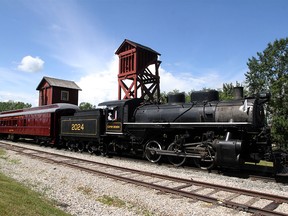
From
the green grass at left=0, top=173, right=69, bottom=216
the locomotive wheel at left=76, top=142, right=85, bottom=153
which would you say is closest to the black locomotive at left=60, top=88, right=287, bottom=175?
the locomotive wheel at left=76, top=142, right=85, bottom=153

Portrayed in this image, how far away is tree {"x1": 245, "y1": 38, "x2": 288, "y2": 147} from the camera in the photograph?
26531mm

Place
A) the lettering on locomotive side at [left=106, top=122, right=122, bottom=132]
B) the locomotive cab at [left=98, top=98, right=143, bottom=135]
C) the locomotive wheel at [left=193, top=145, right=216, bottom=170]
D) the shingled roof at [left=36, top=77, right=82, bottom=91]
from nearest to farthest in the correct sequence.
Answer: the locomotive wheel at [left=193, top=145, right=216, bottom=170] < the locomotive cab at [left=98, top=98, right=143, bottom=135] < the lettering on locomotive side at [left=106, top=122, right=122, bottom=132] < the shingled roof at [left=36, top=77, right=82, bottom=91]

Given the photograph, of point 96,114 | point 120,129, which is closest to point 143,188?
point 120,129

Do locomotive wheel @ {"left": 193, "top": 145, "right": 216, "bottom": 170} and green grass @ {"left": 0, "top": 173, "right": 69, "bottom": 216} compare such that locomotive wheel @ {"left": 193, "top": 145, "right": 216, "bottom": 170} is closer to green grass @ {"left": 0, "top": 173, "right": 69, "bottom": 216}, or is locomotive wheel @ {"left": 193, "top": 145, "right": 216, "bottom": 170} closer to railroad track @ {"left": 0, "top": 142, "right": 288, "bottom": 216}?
railroad track @ {"left": 0, "top": 142, "right": 288, "bottom": 216}

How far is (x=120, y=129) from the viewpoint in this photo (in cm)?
1432

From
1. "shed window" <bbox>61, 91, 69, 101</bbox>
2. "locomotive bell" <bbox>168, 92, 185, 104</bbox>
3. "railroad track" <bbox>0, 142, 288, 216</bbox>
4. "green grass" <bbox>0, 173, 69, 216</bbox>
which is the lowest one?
"railroad track" <bbox>0, 142, 288, 216</bbox>

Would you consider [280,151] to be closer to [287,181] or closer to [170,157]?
[287,181]

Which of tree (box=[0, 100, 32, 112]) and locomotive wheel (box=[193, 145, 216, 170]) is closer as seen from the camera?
locomotive wheel (box=[193, 145, 216, 170])

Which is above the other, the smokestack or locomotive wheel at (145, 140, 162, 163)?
the smokestack

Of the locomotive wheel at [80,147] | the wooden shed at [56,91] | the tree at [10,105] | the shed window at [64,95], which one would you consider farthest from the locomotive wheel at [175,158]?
the tree at [10,105]

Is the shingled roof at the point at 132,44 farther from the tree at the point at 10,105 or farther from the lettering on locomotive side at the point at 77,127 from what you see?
the tree at the point at 10,105

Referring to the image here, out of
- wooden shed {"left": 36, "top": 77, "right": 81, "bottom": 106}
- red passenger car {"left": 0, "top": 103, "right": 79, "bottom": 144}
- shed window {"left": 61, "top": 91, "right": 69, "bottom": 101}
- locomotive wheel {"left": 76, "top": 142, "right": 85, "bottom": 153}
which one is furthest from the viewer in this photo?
shed window {"left": 61, "top": 91, "right": 69, "bottom": 101}

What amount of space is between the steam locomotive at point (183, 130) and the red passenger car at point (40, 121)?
1891 mm

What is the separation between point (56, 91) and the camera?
128 feet
